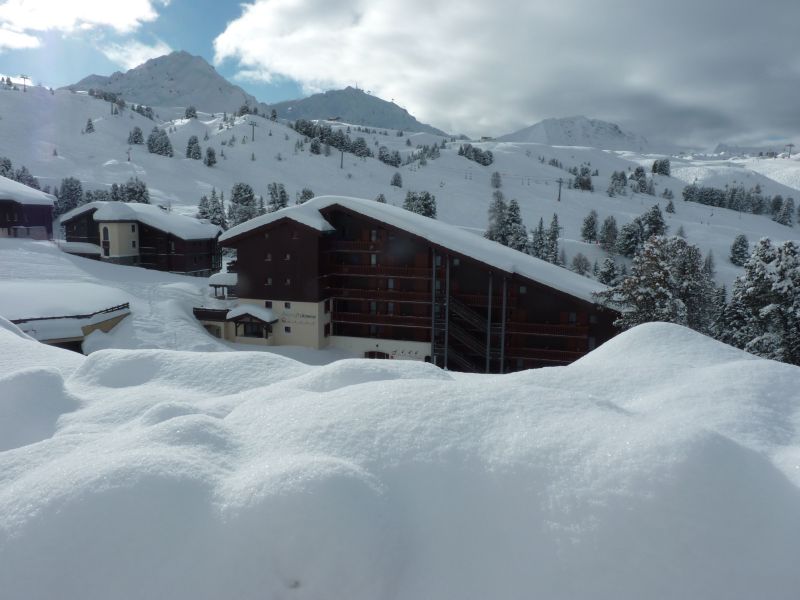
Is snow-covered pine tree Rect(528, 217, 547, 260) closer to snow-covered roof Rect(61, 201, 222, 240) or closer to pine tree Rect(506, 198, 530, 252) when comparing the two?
pine tree Rect(506, 198, 530, 252)

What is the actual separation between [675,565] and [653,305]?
65.7ft

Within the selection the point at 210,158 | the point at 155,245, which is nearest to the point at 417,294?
the point at 155,245

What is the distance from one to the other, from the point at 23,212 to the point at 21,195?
4.89 ft

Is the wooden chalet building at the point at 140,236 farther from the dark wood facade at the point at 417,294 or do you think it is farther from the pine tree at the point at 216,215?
the pine tree at the point at 216,215

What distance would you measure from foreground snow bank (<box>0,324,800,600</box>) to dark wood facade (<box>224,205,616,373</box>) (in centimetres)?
2184

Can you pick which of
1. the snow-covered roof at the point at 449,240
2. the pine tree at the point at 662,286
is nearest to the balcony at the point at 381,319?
the snow-covered roof at the point at 449,240

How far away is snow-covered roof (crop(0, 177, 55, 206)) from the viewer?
139 feet

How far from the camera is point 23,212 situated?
144ft

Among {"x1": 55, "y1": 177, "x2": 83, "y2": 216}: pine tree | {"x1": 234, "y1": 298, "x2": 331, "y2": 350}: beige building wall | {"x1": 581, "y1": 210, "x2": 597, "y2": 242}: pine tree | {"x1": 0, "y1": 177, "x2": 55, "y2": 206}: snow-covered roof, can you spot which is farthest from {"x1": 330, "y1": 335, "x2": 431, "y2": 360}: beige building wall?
{"x1": 55, "y1": 177, "x2": 83, "y2": 216}: pine tree

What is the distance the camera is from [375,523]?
472 cm

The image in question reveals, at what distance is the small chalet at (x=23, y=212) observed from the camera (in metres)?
42.6

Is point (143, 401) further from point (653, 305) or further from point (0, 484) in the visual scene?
point (653, 305)

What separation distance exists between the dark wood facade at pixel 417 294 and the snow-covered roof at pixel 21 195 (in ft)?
80.2

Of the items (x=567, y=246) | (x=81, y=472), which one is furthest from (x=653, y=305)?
(x=567, y=246)
